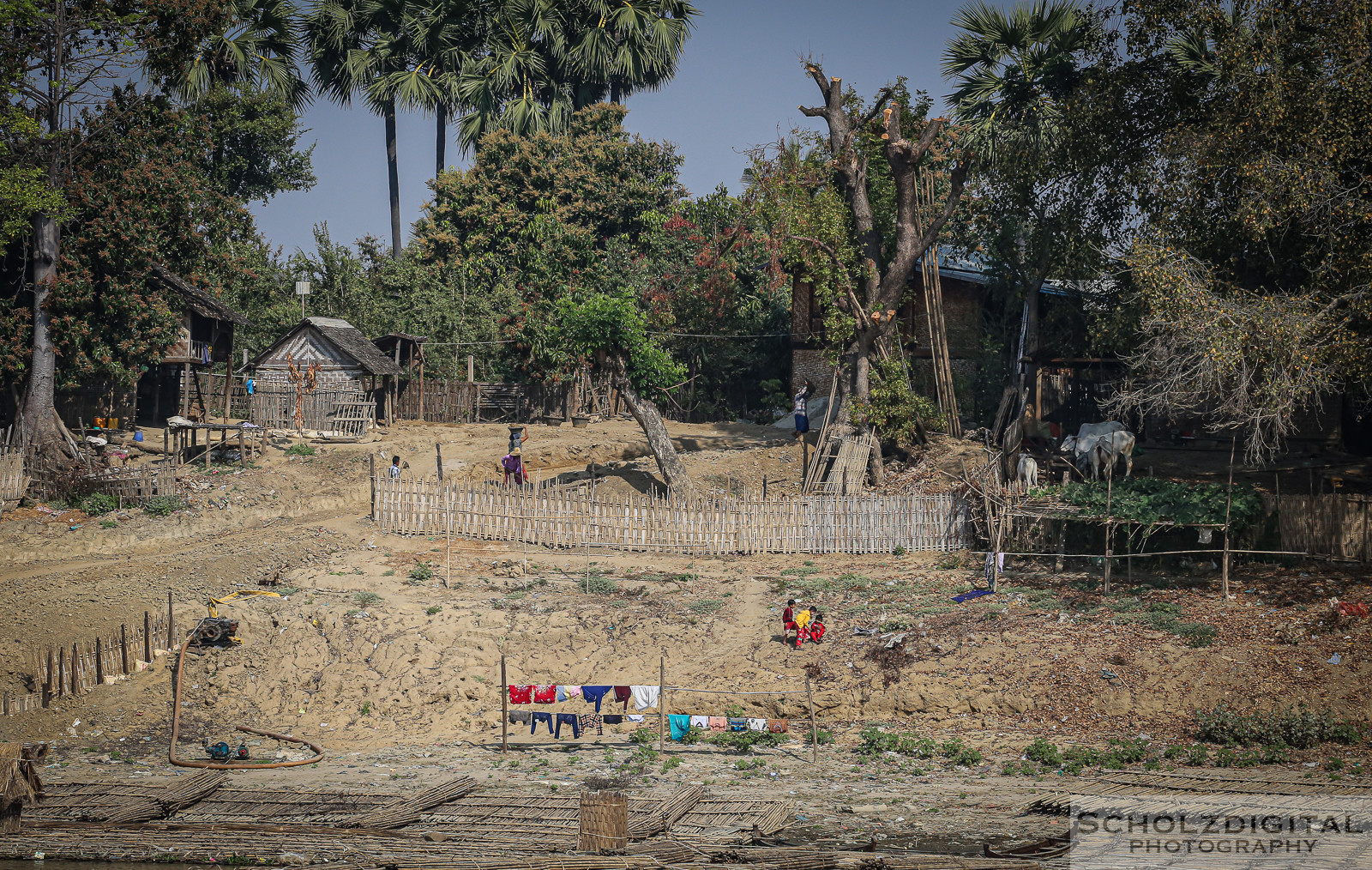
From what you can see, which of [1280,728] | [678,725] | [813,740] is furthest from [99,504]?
[1280,728]

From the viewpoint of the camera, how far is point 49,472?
24516mm

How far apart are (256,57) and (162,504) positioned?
Answer: 2779 centimetres

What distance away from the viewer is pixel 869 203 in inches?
1077

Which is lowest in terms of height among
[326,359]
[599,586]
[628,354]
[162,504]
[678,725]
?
[678,725]

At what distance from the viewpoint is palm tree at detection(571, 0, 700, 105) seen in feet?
154

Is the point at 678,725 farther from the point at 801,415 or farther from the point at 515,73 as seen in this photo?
the point at 515,73

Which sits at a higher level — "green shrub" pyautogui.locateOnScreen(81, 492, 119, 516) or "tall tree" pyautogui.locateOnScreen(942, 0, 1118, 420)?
"tall tree" pyautogui.locateOnScreen(942, 0, 1118, 420)

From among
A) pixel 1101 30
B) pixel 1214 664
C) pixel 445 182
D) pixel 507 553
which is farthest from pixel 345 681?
pixel 445 182

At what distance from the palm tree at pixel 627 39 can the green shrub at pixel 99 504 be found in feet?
98.4

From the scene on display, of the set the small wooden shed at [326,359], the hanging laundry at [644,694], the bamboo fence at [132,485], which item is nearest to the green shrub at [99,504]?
the bamboo fence at [132,485]

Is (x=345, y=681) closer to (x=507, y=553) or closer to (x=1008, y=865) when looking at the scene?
(x=507, y=553)

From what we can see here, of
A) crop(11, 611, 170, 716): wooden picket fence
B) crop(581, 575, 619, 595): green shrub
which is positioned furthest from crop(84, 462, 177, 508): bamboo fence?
crop(581, 575, 619, 595): green shrub

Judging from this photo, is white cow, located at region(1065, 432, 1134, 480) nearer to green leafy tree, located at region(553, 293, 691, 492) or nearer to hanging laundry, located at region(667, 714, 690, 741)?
green leafy tree, located at region(553, 293, 691, 492)

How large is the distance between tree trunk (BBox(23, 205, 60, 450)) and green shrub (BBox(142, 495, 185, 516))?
4068 millimetres
